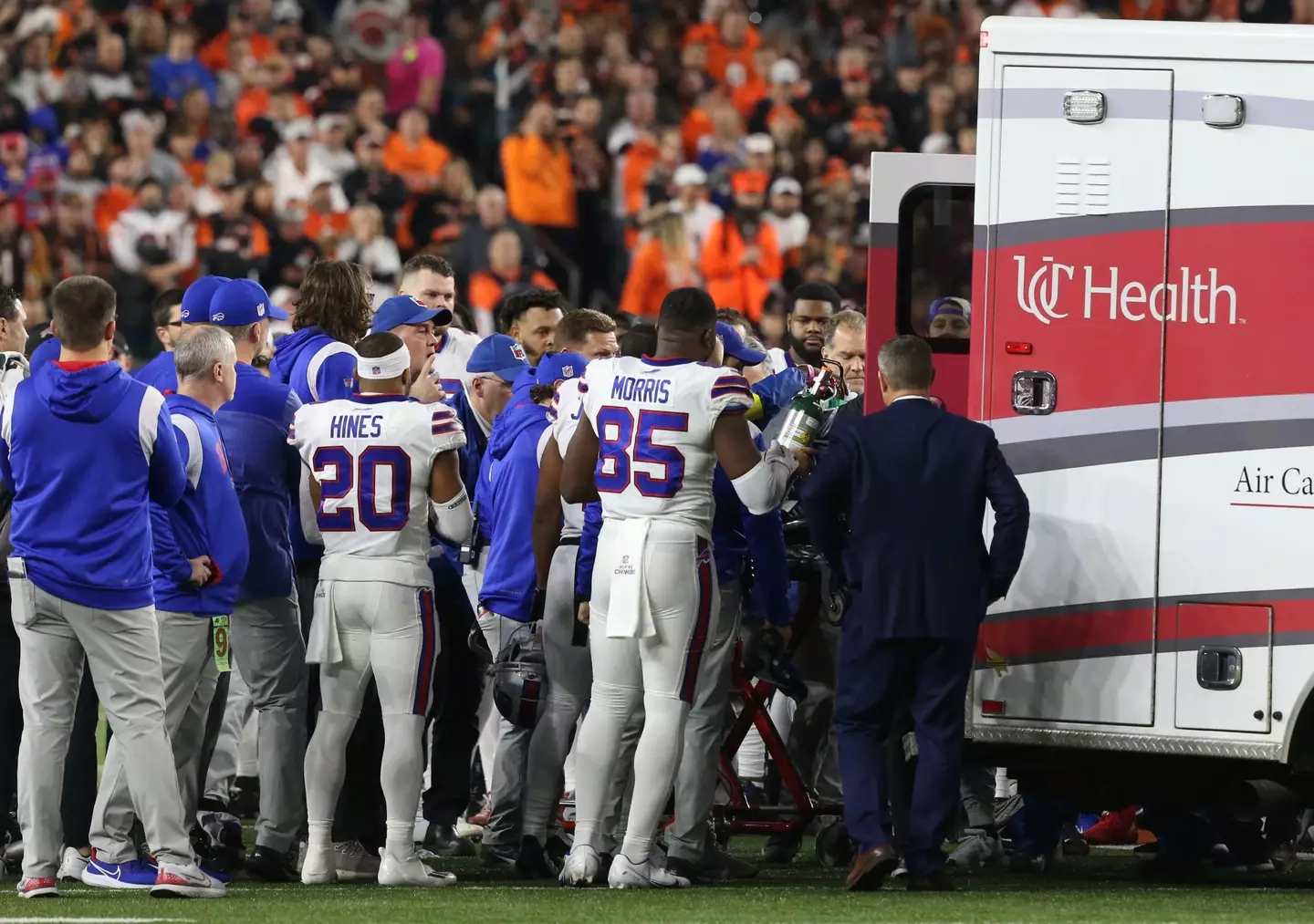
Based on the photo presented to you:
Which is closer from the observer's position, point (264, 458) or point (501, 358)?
point (264, 458)

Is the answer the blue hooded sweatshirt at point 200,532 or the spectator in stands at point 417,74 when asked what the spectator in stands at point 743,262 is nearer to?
the spectator in stands at point 417,74

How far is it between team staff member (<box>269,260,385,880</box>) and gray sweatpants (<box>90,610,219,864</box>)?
21.5 inches

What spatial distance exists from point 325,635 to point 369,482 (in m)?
0.58

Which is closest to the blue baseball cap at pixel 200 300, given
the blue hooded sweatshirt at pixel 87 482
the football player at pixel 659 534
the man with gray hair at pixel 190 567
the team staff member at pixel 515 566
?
the man with gray hair at pixel 190 567

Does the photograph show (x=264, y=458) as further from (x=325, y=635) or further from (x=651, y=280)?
(x=651, y=280)

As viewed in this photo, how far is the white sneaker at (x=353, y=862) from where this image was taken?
8.01 meters

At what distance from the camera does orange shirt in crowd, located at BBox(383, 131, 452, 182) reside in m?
19.1

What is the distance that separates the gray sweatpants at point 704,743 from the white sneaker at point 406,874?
88cm

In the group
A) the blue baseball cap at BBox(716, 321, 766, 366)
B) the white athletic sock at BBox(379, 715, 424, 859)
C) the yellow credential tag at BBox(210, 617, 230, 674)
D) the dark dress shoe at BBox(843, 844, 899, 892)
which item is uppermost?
the blue baseball cap at BBox(716, 321, 766, 366)

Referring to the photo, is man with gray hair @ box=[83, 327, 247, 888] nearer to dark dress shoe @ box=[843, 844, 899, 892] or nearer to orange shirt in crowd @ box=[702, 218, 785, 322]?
dark dress shoe @ box=[843, 844, 899, 892]

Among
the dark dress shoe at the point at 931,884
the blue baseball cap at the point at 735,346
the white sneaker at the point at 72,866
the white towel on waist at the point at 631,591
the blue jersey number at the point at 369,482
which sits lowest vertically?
the white sneaker at the point at 72,866

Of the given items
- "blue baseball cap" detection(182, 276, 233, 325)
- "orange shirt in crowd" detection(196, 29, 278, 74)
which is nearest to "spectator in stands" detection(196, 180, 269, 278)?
"orange shirt in crowd" detection(196, 29, 278, 74)

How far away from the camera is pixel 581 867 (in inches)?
299

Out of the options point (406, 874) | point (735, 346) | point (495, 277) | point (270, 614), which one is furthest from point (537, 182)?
point (406, 874)
